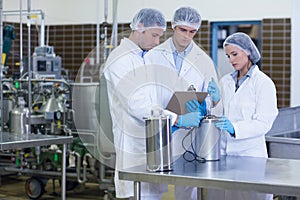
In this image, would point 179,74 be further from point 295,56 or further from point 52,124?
point 295,56

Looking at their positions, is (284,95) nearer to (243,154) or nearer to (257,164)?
(243,154)

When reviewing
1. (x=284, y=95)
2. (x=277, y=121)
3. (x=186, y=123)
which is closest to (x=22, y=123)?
(x=277, y=121)

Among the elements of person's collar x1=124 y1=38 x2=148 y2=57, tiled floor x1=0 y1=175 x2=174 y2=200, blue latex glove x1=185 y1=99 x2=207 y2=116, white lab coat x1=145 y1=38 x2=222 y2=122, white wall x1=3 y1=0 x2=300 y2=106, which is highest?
white wall x1=3 y1=0 x2=300 y2=106

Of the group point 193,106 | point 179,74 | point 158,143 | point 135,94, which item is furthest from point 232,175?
point 179,74

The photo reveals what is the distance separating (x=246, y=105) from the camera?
2916 mm

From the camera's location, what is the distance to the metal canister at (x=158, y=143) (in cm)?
233

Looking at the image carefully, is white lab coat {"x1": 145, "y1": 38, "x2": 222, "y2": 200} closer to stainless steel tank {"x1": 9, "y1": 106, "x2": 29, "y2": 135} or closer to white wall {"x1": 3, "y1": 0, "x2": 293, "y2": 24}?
stainless steel tank {"x1": 9, "y1": 106, "x2": 29, "y2": 135}

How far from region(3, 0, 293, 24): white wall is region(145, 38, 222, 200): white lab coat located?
362 centimetres

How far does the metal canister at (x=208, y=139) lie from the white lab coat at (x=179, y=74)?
0.16m

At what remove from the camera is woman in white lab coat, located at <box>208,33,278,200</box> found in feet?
9.21

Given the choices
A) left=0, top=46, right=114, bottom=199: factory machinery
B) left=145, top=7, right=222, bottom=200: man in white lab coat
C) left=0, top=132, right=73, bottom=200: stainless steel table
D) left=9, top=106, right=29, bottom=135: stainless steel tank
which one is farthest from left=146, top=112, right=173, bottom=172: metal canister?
left=9, top=106, right=29, bottom=135: stainless steel tank

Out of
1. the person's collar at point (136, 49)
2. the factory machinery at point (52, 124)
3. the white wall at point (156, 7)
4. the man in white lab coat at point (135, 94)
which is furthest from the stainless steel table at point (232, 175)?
the white wall at point (156, 7)

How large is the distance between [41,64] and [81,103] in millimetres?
970

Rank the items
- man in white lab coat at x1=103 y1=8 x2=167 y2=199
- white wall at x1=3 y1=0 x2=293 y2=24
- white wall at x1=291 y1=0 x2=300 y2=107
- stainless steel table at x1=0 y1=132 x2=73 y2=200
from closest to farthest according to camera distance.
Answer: man in white lab coat at x1=103 y1=8 x2=167 y2=199 < stainless steel table at x1=0 y1=132 x2=73 y2=200 < white wall at x1=291 y1=0 x2=300 y2=107 < white wall at x1=3 y1=0 x2=293 y2=24
